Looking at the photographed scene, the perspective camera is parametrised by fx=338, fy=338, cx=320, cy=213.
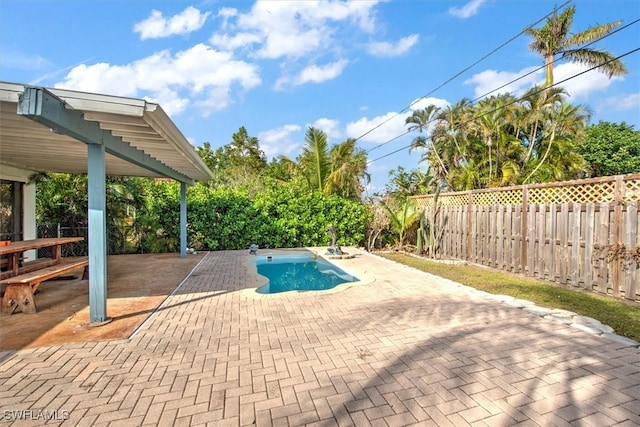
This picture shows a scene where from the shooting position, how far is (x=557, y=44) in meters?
18.0

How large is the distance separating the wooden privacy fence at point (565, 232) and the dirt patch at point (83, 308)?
8.26 metres

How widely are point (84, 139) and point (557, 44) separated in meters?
22.2

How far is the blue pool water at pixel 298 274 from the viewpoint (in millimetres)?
8758

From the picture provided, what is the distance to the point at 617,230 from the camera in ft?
20.6

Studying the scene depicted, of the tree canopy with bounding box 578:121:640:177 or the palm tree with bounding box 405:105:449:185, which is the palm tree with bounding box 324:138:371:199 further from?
the tree canopy with bounding box 578:121:640:177

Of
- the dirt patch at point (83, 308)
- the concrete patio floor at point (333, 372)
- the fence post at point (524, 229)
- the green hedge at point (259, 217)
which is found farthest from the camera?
the green hedge at point (259, 217)

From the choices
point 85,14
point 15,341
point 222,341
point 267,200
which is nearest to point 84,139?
point 15,341

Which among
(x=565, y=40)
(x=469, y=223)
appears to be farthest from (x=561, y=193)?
(x=565, y=40)

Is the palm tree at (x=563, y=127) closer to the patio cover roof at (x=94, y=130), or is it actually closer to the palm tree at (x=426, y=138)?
the palm tree at (x=426, y=138)

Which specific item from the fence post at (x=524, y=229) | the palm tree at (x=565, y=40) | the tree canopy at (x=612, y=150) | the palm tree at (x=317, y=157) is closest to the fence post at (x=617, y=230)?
the fence post at (x=524, y=229)

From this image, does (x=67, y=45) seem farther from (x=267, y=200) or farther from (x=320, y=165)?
(x=320, y=165)

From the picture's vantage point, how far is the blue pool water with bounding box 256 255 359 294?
28.7 feet

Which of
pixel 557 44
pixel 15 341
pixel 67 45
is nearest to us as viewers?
pixel 15 341

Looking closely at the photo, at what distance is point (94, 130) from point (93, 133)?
6 cm
